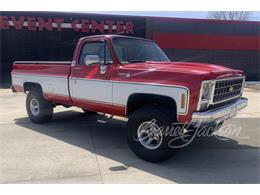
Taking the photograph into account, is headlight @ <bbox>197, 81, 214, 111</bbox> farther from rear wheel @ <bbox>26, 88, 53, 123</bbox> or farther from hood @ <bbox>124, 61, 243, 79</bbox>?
rear wheel @ <bbox>26, 88, 53, 123</bbox>

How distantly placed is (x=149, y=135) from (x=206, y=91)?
1210 millimetres

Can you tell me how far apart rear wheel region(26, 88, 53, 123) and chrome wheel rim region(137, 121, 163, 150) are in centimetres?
338

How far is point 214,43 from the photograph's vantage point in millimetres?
24219

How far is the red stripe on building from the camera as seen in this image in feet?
77.0

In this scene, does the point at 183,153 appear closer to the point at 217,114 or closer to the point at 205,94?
the point at 217,114

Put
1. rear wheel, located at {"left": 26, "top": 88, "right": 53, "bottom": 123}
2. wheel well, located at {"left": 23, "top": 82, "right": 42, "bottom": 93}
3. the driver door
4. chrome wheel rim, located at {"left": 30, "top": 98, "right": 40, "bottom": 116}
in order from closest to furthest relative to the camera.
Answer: the driver door < rear wheel, located at {"left": 26, "top": 88, "right": 53, "bottom": 123} < chrome wheel rim, located at {"left": 30, "top": 98, "right": 40, "bottom": 116} < wheel well, located at {"left": 23, "top": 82, "right": 42, "bottom": 93}

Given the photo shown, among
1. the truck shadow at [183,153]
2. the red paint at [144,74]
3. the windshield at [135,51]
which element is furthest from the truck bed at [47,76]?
the windshield at [135,51]

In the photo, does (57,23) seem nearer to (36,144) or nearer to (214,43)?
(214,43)

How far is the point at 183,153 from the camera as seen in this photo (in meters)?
6.02

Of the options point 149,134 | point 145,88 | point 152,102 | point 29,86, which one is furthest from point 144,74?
point 29,86

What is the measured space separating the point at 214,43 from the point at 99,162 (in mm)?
20407

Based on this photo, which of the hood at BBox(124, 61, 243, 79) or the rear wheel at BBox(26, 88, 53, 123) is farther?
the rear wheel at BBox(26, 88, 53, 123)

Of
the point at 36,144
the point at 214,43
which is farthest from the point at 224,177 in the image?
the point at 214,43

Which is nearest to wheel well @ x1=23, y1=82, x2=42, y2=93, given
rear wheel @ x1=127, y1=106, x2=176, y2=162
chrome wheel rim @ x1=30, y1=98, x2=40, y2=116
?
chrome wheel rim @ x1=30, y1=98, x2=40, y2=116
